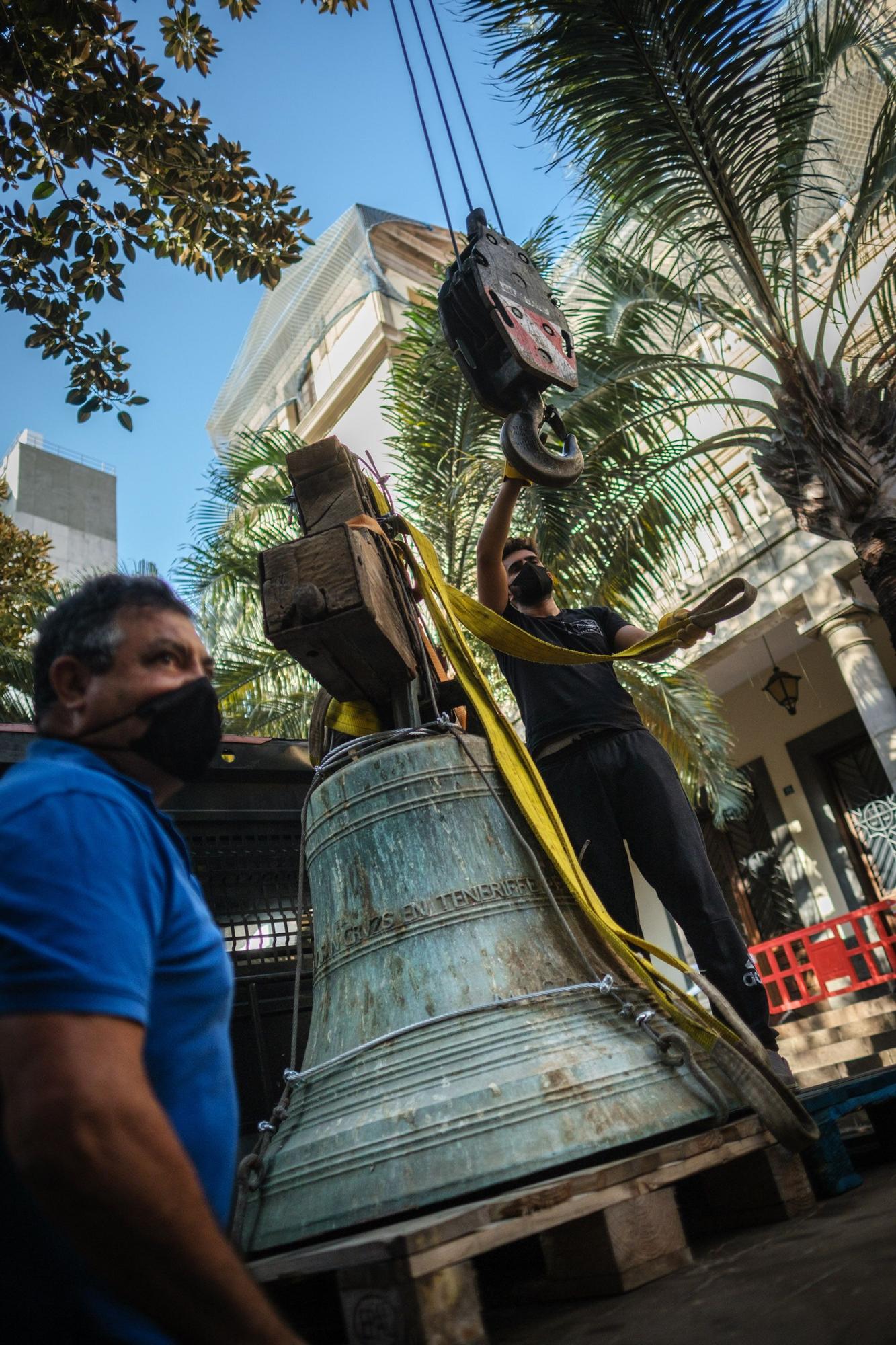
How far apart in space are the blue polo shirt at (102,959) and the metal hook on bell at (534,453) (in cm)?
159

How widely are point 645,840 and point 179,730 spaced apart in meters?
1.92

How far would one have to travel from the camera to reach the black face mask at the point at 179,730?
3.79 ft

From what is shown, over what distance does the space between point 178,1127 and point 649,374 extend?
6945 mm

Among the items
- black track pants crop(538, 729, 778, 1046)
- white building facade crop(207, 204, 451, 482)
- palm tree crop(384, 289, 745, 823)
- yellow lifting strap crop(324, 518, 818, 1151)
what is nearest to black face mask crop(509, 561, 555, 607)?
yellow lifting strap crop(324, 518, 818, 1151)

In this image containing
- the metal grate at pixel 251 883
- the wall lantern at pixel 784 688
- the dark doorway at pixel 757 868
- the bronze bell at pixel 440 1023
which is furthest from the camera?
the dark doorway at pixel 757 868

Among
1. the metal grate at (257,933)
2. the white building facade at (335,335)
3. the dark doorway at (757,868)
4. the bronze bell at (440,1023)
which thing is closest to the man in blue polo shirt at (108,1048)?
the bronze bell at (440,1023)

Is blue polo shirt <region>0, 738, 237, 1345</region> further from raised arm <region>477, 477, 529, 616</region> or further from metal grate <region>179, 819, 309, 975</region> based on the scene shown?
metal grate <region>179, 819, 309, 975</region>

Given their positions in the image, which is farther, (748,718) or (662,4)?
(748,718)

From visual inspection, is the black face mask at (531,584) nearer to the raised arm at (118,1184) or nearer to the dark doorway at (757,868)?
the raised arm at (118,1184)

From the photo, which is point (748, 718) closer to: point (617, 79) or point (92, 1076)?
point (617, 79)

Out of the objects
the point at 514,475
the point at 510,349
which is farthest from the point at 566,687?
the point at 510,349

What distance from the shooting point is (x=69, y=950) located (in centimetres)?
84

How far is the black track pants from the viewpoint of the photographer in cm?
263

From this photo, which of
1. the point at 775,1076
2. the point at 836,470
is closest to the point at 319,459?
the point at 775,1076
